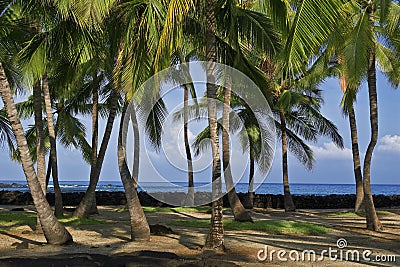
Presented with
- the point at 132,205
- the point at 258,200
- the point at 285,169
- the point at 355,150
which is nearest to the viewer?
the point at 132,205

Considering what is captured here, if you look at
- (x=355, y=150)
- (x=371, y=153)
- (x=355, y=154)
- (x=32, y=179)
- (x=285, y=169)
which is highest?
(x=355, y=150)

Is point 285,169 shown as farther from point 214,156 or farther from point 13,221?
point 214,156

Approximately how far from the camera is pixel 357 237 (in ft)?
45.9

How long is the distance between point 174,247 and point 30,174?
3752 mm

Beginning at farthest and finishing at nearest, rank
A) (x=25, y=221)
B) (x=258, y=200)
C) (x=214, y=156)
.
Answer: (x=258, y=200), (x=25, y=221), (x=214, y=156)

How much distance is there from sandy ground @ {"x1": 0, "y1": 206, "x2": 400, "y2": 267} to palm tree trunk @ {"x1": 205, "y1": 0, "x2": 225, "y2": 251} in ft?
1.17

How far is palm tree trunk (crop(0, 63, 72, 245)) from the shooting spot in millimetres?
10891

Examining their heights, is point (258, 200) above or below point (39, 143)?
below

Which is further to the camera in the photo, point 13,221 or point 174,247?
point 13,221

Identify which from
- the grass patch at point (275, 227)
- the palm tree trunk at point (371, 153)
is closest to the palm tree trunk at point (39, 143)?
the grass patch at point (275, 227)

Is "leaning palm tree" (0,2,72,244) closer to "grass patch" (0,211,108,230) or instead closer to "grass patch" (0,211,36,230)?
"grass patch" (0,211,36,230)

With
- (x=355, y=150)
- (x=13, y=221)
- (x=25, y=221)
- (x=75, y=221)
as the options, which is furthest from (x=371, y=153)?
(x=13, y=221)

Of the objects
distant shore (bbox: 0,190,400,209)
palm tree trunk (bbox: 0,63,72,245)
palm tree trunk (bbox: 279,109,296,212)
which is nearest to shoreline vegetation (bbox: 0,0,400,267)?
palm tree trunk (bbox: 0,63,72,245)

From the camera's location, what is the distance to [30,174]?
11.1 m
